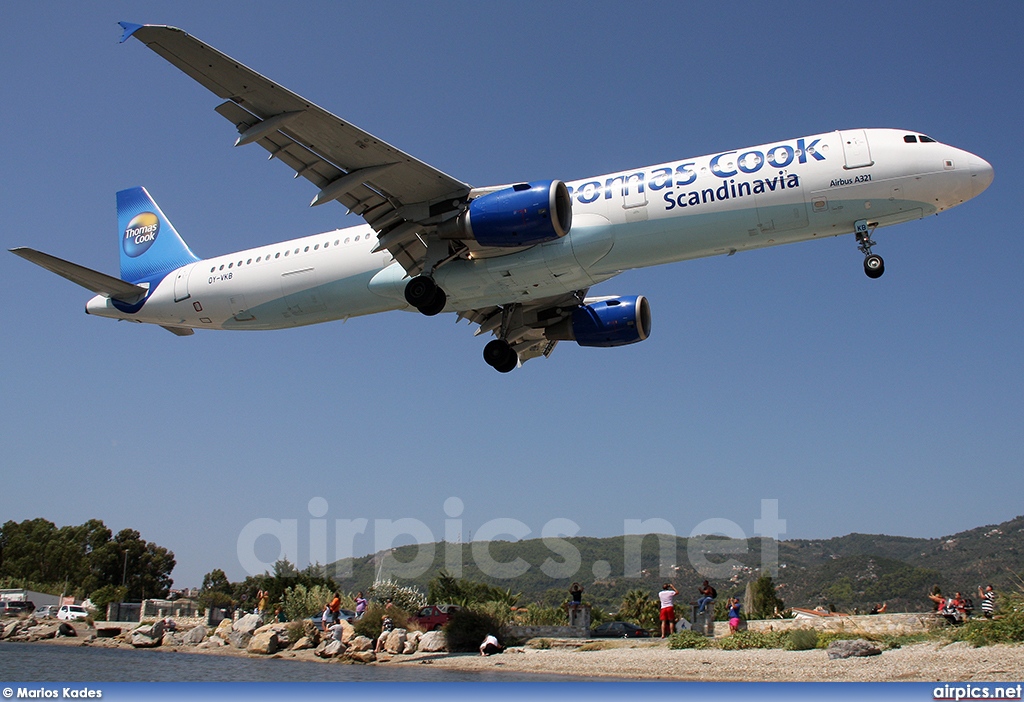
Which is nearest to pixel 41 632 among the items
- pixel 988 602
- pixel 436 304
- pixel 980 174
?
pixel 436 304

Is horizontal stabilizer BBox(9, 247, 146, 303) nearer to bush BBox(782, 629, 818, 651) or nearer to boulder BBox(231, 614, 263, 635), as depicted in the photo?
boulder BBox(231, 614, 263, 635)

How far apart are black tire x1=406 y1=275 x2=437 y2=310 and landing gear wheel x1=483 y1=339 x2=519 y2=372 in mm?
5848

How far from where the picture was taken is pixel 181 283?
1085 inches

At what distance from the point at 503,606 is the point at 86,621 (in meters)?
27.2

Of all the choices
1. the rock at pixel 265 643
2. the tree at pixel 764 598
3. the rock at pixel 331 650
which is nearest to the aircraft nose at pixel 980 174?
the tree at pixel 764 598

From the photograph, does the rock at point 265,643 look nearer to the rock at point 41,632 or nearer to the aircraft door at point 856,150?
the rock at point 41,632

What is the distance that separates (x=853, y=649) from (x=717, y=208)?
10.6 m

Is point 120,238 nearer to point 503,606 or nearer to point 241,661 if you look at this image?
point 241,661

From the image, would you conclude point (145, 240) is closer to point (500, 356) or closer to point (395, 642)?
point (500, 356)

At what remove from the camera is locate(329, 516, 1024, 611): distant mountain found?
8769 centimetres

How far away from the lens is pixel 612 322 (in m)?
27.1

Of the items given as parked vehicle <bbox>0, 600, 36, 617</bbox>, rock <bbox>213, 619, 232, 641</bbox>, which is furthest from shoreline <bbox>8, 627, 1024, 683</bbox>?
parked vehicle <bbox>0, 600, 36, 617</bbox>

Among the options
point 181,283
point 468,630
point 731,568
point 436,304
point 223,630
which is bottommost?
point 731,568

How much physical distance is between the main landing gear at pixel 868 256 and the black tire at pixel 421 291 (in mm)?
11132
